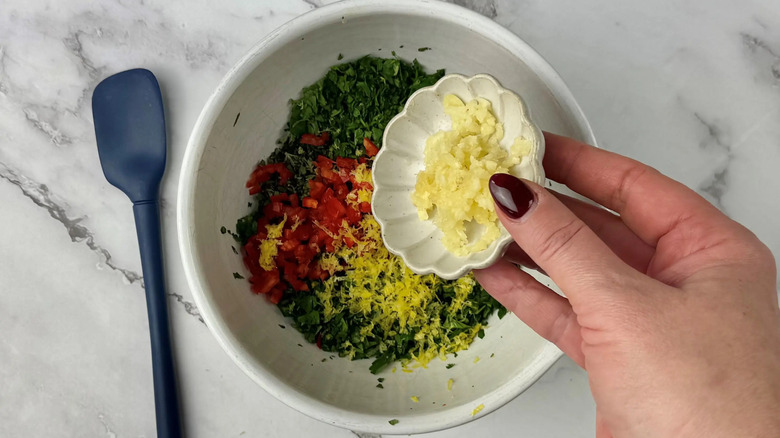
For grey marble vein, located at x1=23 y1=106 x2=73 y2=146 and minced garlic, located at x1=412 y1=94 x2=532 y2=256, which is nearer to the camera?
minced garlic, located at x1=412 y1=94 x2=532 y2=256

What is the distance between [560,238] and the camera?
38.2 inches

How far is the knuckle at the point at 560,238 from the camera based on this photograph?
0.96 metres

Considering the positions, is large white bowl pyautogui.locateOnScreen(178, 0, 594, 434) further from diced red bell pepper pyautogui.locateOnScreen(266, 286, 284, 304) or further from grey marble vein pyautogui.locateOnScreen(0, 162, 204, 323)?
grey marble vein pyautogui.locateOnScreen(0, 162, 204, 323)

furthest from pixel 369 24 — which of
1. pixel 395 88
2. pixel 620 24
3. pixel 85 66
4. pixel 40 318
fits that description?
pixel 40 318

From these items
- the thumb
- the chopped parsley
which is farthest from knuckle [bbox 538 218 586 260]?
the chopped parsley

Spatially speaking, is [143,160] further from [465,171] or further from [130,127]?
[465,171]

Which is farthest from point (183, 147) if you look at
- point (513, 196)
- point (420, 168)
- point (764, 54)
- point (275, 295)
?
point (764, 54)

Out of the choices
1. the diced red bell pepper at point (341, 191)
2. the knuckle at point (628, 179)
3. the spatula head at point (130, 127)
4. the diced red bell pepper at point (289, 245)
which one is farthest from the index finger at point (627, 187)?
the spatula head at point (130, 127)

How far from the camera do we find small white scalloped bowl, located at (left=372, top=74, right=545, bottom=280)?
125 centimetres

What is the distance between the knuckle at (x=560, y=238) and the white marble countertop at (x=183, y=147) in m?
0.76

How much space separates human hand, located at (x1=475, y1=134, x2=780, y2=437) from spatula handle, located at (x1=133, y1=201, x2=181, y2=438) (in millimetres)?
1015

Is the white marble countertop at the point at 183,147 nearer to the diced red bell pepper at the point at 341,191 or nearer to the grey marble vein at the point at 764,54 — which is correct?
the grey marble vein at the point at 764,54

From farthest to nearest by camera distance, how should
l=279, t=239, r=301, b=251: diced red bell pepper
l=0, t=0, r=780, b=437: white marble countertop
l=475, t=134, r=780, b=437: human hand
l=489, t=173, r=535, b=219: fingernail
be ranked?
l=0, t=0, r=780, b=437: white marble countertop → l=279, t=239, r=301, b=251: diced red bell pepper → l=489, t=173, r=535, b=219: fingernail → l=475, t=134, r=780, b=437: human hand

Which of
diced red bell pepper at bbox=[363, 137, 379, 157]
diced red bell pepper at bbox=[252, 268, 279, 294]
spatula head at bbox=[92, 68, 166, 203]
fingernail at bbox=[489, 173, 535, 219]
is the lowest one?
diced red bell pepper at bbox=[252, 268, 279, 294]
